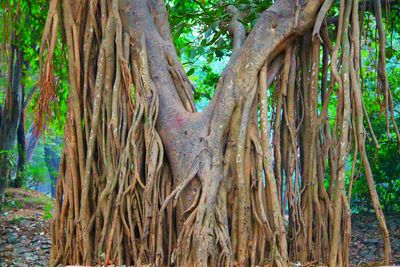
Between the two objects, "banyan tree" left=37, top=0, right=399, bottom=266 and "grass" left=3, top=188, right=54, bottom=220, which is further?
"grass" left=3, top=188, right=54, bottom=220

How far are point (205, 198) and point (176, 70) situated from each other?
4.28 ft

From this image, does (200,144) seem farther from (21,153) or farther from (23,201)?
(21,153)

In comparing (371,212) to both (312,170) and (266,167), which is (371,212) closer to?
(312,170)

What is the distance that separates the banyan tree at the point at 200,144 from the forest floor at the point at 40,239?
259 centimetres

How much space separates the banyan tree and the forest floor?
2.59 metres

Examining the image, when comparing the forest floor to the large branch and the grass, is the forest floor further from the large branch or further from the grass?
the large branch

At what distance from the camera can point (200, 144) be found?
16.2ft

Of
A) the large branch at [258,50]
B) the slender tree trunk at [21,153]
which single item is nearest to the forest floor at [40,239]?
the slender tree trunk at [21,153]

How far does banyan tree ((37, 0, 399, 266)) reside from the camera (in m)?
4.82

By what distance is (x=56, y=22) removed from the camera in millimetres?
5480

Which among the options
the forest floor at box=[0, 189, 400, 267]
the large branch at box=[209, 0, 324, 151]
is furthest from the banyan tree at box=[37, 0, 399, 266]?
the forest floor at box=[0, 189, 400, 267]

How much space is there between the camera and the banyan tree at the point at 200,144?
15.8ft

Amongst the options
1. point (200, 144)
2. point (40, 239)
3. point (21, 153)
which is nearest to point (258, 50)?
point (200, 144)

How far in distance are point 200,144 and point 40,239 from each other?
14.5ft
